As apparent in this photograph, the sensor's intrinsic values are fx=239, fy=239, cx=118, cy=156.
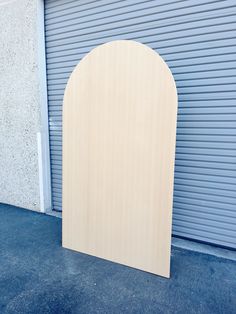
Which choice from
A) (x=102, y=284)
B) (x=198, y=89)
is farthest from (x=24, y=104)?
(x=102, y=284)

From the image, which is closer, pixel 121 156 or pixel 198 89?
pixel 121 156

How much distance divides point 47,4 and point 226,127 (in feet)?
11.6

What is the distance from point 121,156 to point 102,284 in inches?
54.7

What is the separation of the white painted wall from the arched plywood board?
1305mm

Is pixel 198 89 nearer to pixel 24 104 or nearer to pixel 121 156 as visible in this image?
pixel 121 156

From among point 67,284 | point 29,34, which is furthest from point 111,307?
point 29,34

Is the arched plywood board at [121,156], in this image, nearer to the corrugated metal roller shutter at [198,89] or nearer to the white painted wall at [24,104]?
the corrugated metal roller shutter at [198,89]

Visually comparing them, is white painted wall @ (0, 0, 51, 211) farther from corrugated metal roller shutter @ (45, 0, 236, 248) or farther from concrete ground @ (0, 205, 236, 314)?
concrete ground @ (0, 205, 236, 314)

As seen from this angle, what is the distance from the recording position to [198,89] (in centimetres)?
308

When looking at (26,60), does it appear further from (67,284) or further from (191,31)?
(67,284)

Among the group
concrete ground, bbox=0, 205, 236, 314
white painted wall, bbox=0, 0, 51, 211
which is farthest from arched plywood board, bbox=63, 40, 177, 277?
white painted wall, bbox=0, 0, 51, 211

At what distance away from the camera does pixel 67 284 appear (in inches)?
98.2

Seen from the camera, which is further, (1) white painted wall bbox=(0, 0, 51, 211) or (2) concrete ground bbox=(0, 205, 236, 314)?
(1) white painted wall bbox=(0, 0, 51, 211)

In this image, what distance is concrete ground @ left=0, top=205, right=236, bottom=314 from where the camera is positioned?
2189 mm
